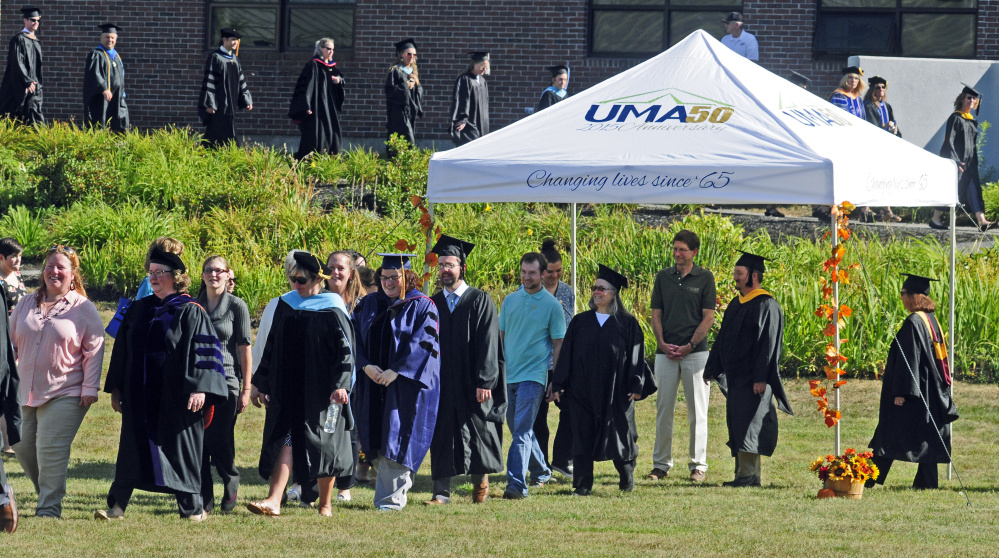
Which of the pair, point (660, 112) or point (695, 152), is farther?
point (660, 112)

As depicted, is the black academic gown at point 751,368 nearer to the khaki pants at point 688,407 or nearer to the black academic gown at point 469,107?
the khaki pants at point 688,407

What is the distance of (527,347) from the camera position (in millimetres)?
8117

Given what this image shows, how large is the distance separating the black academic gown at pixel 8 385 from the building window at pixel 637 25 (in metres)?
12.9

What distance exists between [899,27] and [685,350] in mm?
11253

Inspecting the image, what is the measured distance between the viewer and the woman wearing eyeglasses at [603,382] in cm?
804

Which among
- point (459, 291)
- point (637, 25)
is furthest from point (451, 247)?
point (637, 25)

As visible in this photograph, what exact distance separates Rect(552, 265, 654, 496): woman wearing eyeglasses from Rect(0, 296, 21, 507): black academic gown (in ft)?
11.1

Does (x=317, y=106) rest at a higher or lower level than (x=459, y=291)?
higher

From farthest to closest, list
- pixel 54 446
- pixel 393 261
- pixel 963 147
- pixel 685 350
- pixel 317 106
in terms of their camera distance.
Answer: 1. pixel 317 106
2. pixel 963 147
3. pixel 685 350
4. pixel 393 261
5. pixel 54 446

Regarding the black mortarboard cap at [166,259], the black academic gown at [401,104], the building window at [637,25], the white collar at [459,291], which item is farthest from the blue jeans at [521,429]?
the building window at [637,25]

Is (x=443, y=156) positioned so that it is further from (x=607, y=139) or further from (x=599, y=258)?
(x=599, y=258)

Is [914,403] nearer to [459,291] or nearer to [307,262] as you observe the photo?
[459,291]

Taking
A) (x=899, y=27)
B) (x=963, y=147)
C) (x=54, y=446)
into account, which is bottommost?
(x=54, y=446)

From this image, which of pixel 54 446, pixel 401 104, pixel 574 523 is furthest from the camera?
pixel 401 104
